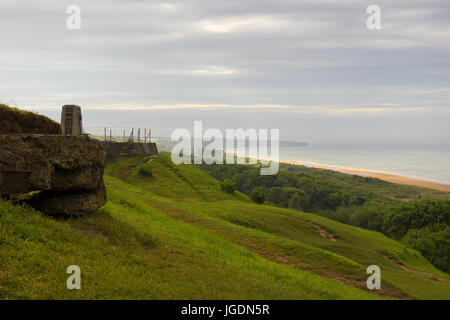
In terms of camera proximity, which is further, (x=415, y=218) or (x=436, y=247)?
(x=415, y=218)

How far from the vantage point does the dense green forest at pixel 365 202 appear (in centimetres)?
4694

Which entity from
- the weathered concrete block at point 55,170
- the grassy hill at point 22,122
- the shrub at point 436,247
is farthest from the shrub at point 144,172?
the shrub at point 436,247

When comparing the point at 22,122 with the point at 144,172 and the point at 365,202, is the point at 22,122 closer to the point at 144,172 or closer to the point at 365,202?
the point at 144,172

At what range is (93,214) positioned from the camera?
1195 cm

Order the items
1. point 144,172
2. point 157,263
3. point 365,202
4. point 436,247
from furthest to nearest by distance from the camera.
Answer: point 365,202, point 436,247, point 144,172, point 157,263

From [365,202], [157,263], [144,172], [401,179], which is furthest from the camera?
[401,179]

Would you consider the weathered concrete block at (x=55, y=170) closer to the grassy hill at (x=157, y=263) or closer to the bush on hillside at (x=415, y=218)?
the grassy hill at (x=157, y=263)

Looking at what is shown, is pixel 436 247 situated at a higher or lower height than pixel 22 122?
lower

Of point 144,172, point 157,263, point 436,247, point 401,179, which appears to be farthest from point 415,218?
point 401,179

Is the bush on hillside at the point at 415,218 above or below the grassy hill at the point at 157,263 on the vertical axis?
below

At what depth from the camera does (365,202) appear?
91.3 metres
